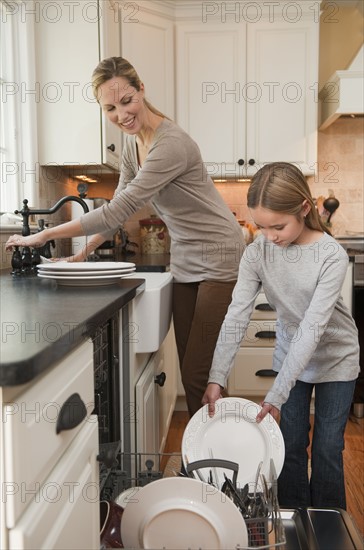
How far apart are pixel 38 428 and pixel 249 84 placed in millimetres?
2862

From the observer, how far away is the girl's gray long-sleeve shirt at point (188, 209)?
1621 millimetres

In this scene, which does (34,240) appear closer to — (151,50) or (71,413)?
(71,413)

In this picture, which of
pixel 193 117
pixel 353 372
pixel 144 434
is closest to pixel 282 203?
pixel 353 372

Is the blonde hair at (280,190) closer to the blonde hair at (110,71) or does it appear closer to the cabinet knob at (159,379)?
the blonde hair at (110,71)

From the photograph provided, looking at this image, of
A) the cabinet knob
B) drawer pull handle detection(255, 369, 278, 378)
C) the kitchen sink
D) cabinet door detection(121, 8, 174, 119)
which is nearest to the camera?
the kitchen sink

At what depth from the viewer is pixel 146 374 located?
1.64 meters

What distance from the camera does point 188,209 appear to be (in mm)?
1782

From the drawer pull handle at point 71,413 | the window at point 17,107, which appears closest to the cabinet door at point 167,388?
the window at point 17,107

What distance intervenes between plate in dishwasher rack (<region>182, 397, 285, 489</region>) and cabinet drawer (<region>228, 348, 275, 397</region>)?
1534mm

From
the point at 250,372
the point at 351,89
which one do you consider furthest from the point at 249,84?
the point at 250,372

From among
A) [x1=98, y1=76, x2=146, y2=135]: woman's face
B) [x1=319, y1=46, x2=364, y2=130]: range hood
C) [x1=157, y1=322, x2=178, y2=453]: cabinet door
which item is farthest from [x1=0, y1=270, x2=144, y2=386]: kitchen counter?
[x1=319, y1=46, x2=364, y2=130]: range hood

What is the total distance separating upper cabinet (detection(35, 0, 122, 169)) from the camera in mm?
2402

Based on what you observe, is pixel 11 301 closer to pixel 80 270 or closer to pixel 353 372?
pixel 80 270

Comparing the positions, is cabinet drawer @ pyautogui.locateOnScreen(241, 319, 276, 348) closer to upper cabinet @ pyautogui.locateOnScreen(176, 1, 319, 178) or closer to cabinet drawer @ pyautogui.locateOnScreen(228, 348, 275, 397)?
cabinet drawer @ pyautogui.locateOnScreen(228, 348, 275, 397)
